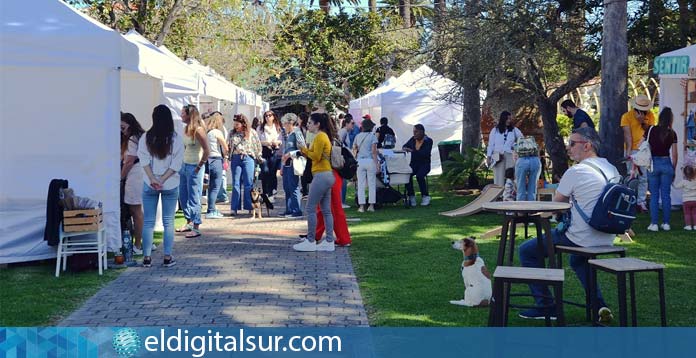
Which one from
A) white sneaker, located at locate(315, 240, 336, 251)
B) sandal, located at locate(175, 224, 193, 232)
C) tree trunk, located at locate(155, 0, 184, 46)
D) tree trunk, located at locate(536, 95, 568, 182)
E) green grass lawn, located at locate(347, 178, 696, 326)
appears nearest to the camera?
green grass lawn, located at locate(347, 178, 696, 326)

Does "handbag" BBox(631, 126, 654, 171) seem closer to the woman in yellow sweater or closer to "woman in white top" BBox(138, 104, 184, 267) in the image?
the woman in yellow sweater

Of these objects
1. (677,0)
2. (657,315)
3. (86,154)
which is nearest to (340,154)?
(86,154)

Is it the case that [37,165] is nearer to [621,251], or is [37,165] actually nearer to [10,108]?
[10,108]

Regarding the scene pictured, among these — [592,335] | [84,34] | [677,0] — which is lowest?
[592,335]

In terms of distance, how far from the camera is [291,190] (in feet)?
52.5

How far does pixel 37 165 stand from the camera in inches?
414

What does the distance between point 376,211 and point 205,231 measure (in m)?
4.14

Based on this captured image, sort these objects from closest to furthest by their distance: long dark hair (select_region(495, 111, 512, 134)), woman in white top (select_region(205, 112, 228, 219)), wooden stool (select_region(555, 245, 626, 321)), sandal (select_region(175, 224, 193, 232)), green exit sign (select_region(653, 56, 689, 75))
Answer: wooden stool (select_region(555, 245, 626, 321)), green exit sign (select_region(653, 56, 689, 75)), sandal (select_region(175, 224, 193, 232)), woman in white top (select_region(205, 112, 228, 219)), long dark hair (select_region(495, 111, 512, 134))

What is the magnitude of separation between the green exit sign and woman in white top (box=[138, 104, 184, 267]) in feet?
21.8

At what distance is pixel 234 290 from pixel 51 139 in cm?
319

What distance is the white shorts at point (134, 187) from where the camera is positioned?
36.1 feet

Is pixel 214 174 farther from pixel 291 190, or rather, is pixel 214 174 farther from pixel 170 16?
pixel 170 16

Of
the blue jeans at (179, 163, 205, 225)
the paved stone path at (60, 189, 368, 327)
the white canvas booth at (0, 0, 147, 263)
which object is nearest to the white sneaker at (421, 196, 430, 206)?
the paved stone path at (60, 189, 368, 327)

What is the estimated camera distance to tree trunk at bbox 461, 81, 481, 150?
22.2 m
